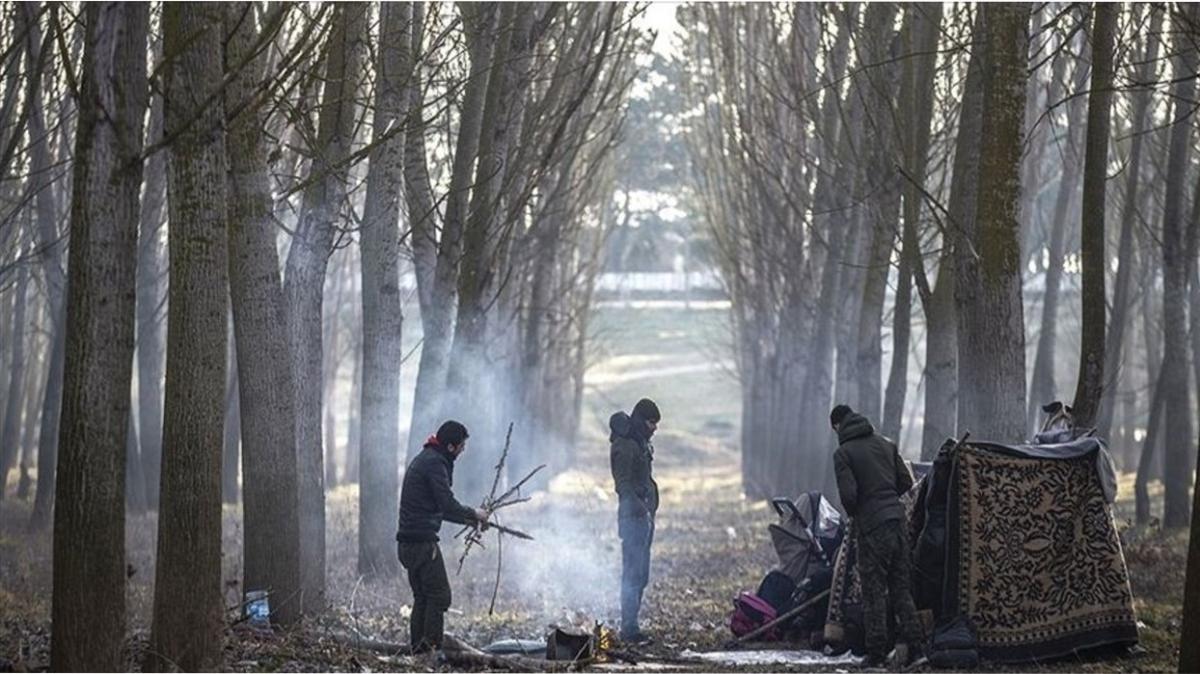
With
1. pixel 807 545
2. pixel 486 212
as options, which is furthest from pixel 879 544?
pixel 486 212

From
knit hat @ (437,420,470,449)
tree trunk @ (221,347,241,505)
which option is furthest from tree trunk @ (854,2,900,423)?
tree trunk @ (221,347,241,505)

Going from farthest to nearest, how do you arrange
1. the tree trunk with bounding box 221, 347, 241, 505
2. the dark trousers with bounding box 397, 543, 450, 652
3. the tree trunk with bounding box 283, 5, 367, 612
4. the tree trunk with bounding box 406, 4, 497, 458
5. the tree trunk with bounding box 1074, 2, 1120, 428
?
the tree trunk with bounding box 221, 347, 241, 505 → the tree trunk with bounding box 406, 4, 497, 458 → the tree trunk with bounding box 283, 5, 367, 612 → the tree trunk with bounding box 1074, 2, 1120, 428 → the dark trousers with bounding box 397, 543, 450, 652

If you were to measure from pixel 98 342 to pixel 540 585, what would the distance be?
11333 mm

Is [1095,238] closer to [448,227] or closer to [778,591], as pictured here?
[778,591]

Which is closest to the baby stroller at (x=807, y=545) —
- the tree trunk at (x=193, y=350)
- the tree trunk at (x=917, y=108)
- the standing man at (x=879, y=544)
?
the standing man at (x=879, y=544)

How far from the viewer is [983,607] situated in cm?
1198

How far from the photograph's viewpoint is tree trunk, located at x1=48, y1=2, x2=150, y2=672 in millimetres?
7773

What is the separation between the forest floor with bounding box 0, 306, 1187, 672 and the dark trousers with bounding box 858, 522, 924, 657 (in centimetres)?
41

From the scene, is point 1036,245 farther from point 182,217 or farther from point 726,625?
point 182,217

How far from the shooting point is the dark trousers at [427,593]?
12.5m

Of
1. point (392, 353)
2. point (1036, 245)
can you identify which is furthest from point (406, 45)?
point (1036, 245)

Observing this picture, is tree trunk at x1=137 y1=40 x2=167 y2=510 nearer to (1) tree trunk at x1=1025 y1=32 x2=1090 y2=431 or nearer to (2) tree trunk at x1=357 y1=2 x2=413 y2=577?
(2) tree trunk at x1=357 y1=2 x2=413 y2=577

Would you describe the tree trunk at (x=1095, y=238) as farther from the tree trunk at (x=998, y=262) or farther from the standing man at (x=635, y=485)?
the standing man at (x=635, y=485)

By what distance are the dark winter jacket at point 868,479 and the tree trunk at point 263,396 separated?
414 cm
